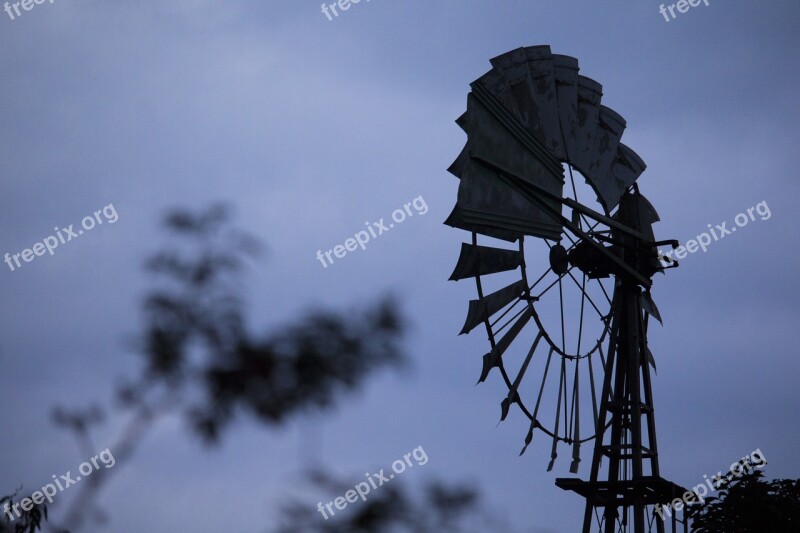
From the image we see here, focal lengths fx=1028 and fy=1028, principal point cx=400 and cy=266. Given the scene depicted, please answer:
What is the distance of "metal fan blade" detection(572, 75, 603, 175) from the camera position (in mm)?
13430

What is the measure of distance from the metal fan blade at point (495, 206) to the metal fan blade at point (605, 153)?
5.53ft

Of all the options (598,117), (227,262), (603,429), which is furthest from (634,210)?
(227,262)

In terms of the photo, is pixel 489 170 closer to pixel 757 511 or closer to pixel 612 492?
pixel 612 492

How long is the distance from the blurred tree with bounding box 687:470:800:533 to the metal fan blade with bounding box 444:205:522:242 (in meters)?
5.52

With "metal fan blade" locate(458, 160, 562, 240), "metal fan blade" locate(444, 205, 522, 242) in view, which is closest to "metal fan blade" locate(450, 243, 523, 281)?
"metal fan blade" locate(444, 205, 522, 242)

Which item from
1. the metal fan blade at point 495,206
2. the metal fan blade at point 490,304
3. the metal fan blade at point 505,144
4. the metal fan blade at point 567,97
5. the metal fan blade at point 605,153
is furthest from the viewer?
the metal fan blade at point 605,153

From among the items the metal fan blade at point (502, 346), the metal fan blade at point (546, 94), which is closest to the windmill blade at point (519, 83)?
the metal fan blade at point (546, 94)

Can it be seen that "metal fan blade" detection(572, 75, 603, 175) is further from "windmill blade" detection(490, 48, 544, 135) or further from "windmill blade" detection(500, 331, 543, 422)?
"windmill blade" detection(500, 331, 543, 422)

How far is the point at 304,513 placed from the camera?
4.26 m

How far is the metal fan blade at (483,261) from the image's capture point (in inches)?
471

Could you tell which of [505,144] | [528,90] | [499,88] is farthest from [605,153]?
[505,144]

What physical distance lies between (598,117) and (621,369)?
11.1 feet

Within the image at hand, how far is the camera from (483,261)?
40.0 ft

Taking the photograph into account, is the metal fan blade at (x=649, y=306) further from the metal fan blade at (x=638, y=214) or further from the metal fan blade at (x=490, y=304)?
the metal fan blade at (x=490, y=304)
